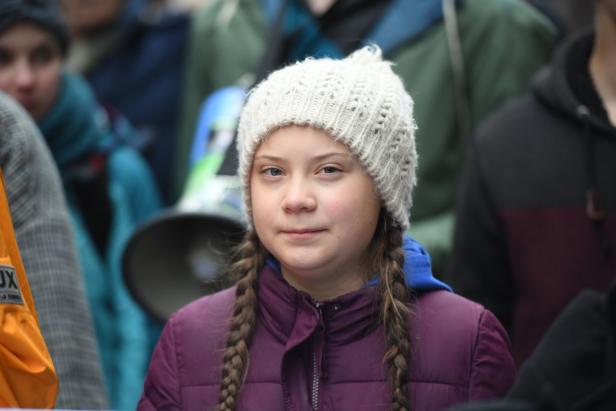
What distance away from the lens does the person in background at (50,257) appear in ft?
12.5

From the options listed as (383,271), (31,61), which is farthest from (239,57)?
(383,271)

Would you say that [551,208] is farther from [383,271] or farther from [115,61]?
[115,61]

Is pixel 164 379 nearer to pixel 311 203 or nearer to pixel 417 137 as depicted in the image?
pixel 311 203

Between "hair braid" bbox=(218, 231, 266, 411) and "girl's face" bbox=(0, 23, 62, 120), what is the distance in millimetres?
1893

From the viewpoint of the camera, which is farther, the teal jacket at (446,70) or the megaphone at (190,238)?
the teal jacket at (446,70)

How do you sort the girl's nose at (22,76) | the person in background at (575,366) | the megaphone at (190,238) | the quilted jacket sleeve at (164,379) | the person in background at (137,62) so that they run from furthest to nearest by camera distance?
1. the person in background at (137,62)
2. the girl's nose at (22,76)
3. the megaphone at (190,238)
4. the quilted jacket sleeve at (164,379)
5. the person in background at (575,366)

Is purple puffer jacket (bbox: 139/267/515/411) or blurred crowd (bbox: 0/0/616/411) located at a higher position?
blurred crowd (bbox: 0/0/616/411)

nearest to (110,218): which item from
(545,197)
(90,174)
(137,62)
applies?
(90,174)

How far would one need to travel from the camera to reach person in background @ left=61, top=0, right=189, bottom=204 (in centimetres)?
616

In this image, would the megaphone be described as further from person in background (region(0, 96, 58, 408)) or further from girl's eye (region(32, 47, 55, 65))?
person in background (region(0, 96, 58, 408))

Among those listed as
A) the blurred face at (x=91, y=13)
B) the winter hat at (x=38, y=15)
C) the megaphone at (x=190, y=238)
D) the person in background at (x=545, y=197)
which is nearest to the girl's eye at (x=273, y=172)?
the megaphone at (x=190, y=238)

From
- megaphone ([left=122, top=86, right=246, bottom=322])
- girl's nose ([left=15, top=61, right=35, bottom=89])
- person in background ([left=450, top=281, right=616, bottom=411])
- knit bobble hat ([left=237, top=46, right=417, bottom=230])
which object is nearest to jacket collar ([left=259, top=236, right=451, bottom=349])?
knit bobble hat ([left=237, top=46, right=417, bottom=230])

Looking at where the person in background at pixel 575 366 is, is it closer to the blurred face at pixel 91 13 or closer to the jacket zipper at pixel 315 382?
the jacket zipper at pixel 315 382

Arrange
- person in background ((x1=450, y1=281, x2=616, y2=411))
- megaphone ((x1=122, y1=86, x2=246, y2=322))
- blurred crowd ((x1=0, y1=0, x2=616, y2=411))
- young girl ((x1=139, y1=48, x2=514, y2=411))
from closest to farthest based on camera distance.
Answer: person in background ((x1=450, y1=281, x2=616, y2=411)) < young girl ((x1=139, y1=48, x2=514, y2=411)) < blurred crowd ((x1=0, y1=0, x2=616, y2=411)) < megaphone ((x1=122, y1=86, x2=246, y2=322))
